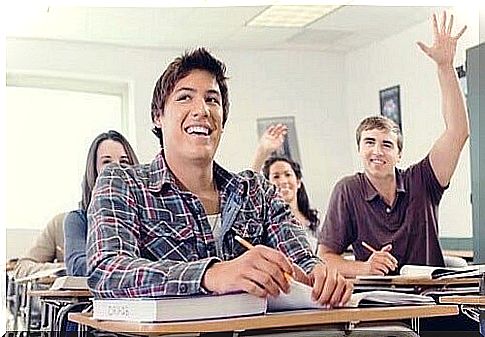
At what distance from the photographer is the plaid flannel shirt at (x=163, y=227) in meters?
1.96

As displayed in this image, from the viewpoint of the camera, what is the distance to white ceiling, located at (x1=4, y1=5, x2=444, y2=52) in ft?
8.60

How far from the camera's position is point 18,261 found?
8.44 feet

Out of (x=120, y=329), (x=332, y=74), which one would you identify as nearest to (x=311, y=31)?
(x=332, y=74)

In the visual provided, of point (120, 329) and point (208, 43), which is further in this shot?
point (208, 43)

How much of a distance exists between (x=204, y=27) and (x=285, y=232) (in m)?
0.73

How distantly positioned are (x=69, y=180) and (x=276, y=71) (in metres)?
0.77

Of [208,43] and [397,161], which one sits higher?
[208,43]

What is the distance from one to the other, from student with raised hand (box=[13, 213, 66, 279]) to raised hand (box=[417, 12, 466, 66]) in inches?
52.4

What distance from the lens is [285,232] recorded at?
2531mm

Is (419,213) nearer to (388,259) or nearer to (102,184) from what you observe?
(388,259)

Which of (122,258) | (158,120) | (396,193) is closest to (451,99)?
(396,193)

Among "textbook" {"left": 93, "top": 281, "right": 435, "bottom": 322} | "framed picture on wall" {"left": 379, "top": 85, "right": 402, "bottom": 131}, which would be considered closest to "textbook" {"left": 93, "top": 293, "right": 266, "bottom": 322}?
"textbook" {"left": 93, "top": 281, "right": 435, "bottom": 322}

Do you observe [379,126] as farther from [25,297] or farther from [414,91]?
[25,297]

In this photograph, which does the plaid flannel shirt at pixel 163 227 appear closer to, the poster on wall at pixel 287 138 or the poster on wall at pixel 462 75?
the poster on wall at pixel 287 138
